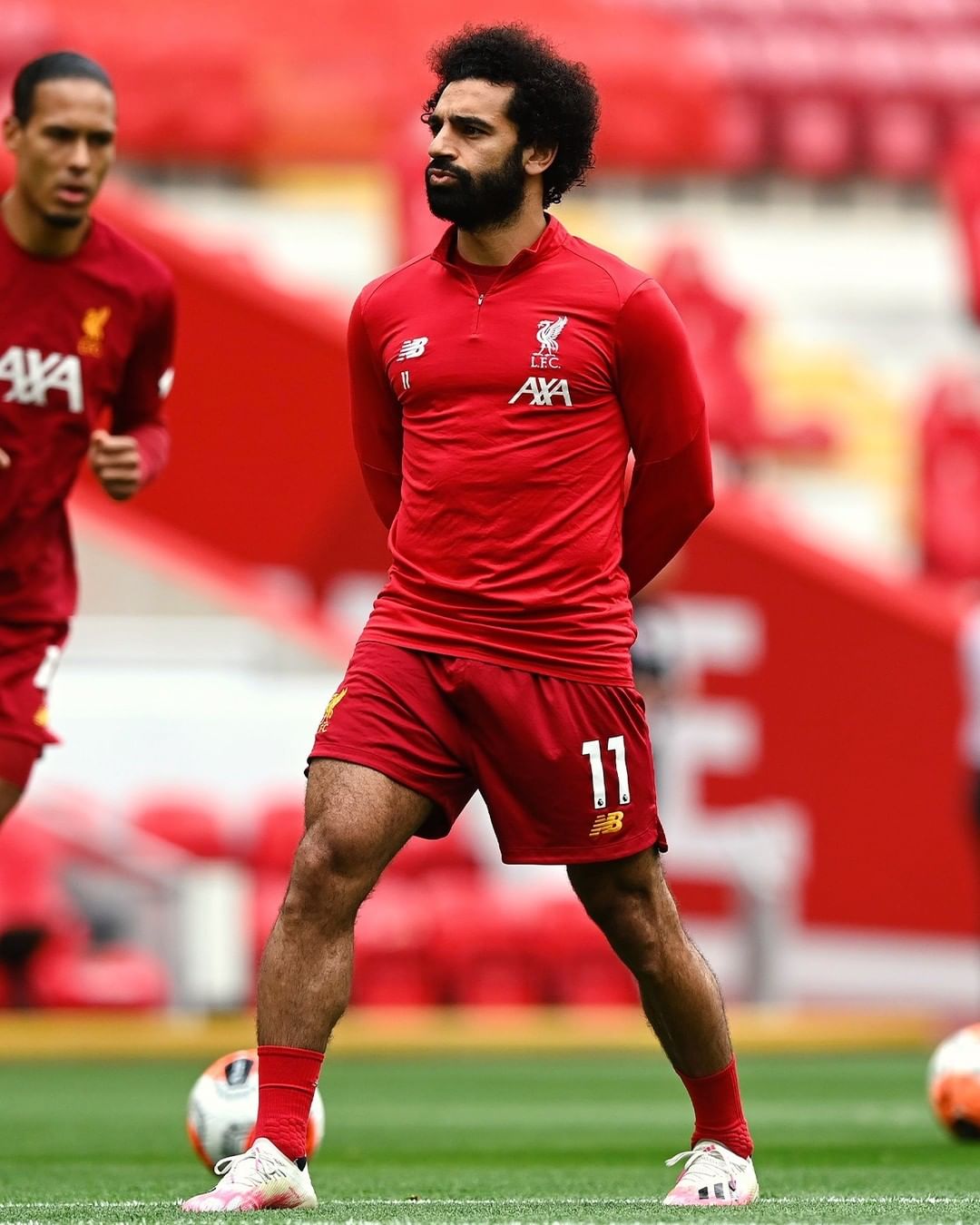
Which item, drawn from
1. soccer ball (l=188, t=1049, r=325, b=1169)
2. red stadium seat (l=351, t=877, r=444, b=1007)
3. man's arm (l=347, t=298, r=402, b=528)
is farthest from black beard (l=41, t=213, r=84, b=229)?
red stadium seat (l=351, t=877, r=444, b=1007)

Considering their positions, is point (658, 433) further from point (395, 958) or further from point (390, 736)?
point (395, 958)

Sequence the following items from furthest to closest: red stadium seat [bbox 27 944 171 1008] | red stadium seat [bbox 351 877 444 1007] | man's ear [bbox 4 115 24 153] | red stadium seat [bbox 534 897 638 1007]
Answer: red stadium seat [bbox 534 897 638 1007] < red stadium seat [bbox 351 877 444 1007] < red stadium seat [bbox 27 944 171 1008] < man's ear [bbox 4 115 24 153]

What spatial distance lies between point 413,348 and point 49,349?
1.55 metres

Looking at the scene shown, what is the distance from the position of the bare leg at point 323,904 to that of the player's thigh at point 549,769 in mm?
242

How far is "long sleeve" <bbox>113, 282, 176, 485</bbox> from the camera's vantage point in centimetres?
687

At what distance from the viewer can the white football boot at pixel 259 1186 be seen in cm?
504

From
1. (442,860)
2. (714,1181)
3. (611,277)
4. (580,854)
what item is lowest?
(714,1181)

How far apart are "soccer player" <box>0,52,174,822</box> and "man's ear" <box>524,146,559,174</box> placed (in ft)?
4.70

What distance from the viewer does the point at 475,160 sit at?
5.45 metres

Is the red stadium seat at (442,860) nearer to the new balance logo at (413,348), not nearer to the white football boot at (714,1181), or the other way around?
the white football boot at (714,1181)

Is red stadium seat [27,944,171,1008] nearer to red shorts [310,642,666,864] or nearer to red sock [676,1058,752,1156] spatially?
red sock [676,1058,752,1156]

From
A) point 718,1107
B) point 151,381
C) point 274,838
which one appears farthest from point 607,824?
point 274,838

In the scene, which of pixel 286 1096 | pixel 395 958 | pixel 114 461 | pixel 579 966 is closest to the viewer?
pixel 286 1096

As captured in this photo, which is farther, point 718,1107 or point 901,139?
point 901,139
